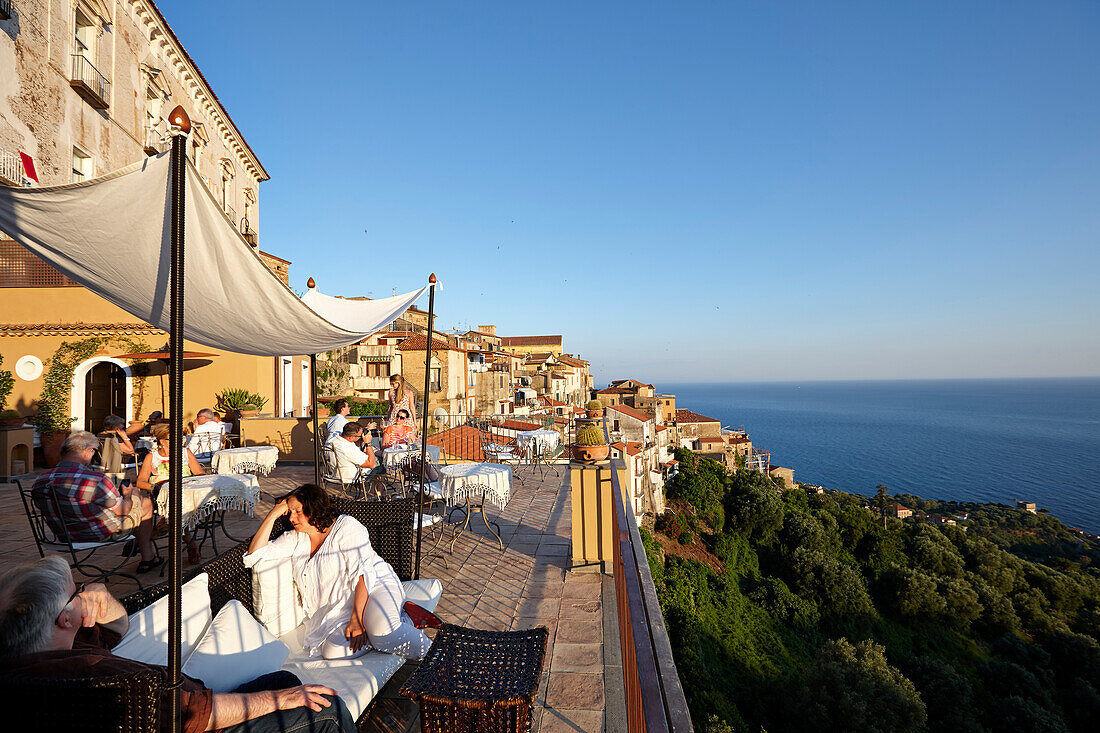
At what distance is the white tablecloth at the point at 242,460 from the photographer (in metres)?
6.91

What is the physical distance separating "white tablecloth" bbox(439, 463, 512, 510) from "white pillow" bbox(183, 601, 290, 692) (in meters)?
3.13

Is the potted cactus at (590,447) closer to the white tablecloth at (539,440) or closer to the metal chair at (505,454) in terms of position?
the metal chair at (505,454)

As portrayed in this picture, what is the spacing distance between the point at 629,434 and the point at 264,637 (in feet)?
114

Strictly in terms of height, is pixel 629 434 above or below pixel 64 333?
below

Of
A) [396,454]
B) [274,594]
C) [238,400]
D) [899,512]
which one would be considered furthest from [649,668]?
[899,512]

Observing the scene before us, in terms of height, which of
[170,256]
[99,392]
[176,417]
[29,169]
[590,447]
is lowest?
[590,447]

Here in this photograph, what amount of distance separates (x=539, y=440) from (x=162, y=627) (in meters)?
8.37

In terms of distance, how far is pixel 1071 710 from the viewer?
23109 mm

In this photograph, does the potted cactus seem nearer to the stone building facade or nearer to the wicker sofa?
the wicker sofa

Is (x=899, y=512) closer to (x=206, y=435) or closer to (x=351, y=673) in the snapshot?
(x=206, y=435)

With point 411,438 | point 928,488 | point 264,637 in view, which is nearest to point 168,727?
point 264,637

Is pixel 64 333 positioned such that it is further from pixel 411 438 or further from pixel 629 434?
pixel 629 434

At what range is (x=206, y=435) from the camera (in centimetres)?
745

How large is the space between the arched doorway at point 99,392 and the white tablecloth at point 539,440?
928 centimetres
